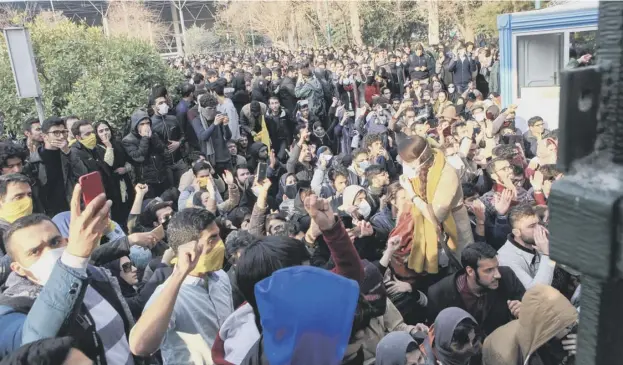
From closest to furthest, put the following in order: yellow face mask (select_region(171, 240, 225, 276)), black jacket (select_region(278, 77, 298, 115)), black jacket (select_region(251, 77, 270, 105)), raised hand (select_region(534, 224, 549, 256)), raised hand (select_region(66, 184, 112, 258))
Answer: raised hand (select_region(66, 184, 112, 258))
yellow face mask (select_region(171, 240, 225, 276))
raised hand (select_region(534, 224, 549, 256))
black jacket (select_region(251, 77, 270, 105))
black jacket (select_region(278, 77, 298, 115))

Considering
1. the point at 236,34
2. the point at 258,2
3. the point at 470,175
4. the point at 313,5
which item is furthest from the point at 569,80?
the point at 236,34

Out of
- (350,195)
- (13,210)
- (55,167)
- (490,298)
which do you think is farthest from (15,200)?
(490,298)

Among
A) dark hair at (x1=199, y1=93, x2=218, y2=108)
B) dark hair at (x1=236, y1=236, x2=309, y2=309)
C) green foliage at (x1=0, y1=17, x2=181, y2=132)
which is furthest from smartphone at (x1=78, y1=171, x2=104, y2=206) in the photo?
green foliage at (x1=0, y1=17, x2=181, y2=132)

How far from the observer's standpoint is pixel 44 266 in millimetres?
2219

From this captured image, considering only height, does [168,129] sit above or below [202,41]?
below

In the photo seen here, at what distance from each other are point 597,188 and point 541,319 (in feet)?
5.85

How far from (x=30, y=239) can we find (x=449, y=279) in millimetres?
2227

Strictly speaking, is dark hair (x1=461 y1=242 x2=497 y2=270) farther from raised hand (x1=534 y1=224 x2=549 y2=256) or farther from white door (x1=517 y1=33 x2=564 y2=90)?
white door (x1=517 y1=33 x2=564 y2=90)

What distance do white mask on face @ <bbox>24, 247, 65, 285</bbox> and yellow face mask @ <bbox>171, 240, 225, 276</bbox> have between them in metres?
0.56

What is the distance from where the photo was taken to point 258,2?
35281 mm

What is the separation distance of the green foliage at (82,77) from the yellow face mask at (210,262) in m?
5.14

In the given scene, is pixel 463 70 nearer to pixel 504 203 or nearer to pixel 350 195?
pixel 350 195

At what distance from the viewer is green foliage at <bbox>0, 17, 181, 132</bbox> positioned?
7148 millimetres

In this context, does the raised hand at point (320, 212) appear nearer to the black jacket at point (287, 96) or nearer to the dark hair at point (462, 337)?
the dark hair at point (462, 337)
